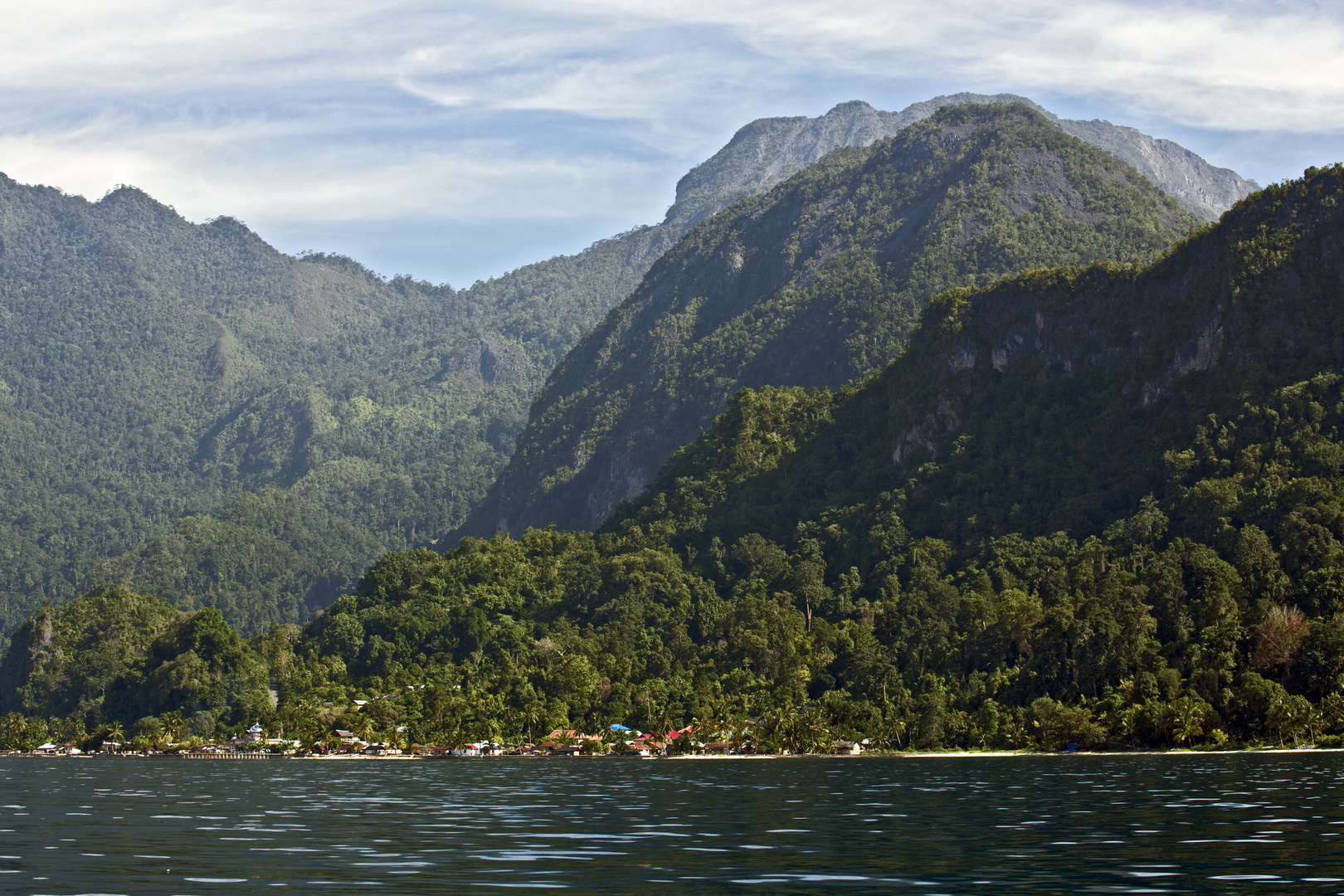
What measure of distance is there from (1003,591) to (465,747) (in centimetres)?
6088

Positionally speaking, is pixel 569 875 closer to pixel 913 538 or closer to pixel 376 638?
pixel 913 538

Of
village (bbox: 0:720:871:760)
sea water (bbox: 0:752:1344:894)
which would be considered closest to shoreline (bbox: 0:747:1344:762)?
village (bbox: 0:720:871:760)

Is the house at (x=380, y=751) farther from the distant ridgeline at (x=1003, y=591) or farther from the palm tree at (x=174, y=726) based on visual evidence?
the palm tree at (x=174, y=726)

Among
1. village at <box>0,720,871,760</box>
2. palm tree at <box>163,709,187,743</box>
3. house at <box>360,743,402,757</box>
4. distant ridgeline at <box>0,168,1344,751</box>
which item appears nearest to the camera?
distant ridgeline at <box>0,168,1344,751</box>

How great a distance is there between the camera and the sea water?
3341 centimetres

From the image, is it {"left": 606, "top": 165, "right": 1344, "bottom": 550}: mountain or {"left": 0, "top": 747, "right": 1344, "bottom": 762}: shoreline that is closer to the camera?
{"left": 0, "top": 747, "right": 1344, "bottom": 762}: shoreline

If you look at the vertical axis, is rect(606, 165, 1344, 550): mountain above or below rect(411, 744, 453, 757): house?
above

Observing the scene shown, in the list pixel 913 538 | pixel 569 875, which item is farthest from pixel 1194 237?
pixel 569 875

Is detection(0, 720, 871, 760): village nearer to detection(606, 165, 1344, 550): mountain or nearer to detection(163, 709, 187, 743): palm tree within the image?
detection(163, 709, 187, 743): palm tree

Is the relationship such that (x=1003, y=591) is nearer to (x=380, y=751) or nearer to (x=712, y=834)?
(x=380, y=751)

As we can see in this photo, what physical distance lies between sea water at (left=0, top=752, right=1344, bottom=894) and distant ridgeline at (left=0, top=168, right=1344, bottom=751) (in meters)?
35.5

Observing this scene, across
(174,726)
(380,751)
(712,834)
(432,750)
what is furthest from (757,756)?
(712,834)

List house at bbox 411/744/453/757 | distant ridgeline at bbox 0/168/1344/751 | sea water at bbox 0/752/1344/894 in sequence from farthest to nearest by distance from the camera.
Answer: house at bbox 411/744/453/757 < distant ridgeline at bbox 0/168/1344/751 < sea water at bbox 0/752/1344/894

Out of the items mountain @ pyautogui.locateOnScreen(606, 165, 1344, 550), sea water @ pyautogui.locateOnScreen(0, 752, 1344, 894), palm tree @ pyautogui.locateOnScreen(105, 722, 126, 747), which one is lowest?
palm tree @ pyautogui.locateOnScreen(105, 722, 126, 747)
